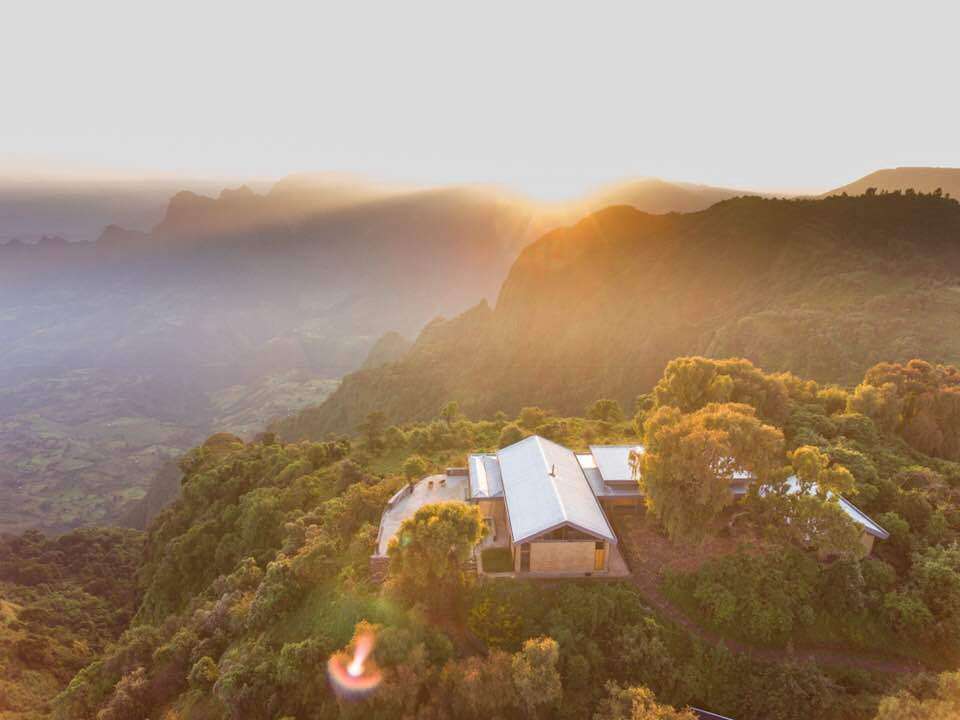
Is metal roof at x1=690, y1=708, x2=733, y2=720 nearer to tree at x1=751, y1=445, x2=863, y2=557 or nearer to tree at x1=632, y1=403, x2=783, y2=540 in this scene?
tree at x1=632, y1=403, x2=783, y2=540

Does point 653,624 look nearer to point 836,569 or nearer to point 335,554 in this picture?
point 836,569

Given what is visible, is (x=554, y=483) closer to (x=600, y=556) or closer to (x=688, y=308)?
(x=600, y=556)

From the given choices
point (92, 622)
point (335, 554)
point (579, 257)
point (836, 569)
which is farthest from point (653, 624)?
point (579, 257)

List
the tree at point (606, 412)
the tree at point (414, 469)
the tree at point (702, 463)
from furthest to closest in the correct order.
→ the tree at point (606, 412), the tree at point (414, 469), the tree at point (702, 463)

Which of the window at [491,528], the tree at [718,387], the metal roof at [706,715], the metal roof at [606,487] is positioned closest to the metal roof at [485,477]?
the window at [491,528]

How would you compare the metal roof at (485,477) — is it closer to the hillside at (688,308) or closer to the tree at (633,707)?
the tree at (633,707)

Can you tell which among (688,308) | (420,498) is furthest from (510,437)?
(688,308)
